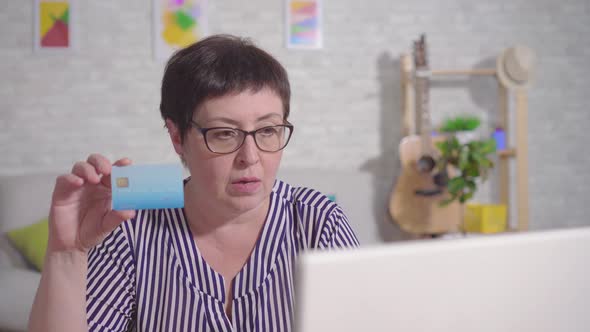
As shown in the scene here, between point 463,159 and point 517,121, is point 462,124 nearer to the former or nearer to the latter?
point 463,159

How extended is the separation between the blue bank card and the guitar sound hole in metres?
2.04

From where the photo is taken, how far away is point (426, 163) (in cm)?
262

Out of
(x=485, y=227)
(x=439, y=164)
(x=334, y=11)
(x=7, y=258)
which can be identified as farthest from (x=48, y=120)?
(x=485, y=227)

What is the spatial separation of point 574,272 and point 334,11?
8.91ft

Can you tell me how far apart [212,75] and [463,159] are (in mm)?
1833

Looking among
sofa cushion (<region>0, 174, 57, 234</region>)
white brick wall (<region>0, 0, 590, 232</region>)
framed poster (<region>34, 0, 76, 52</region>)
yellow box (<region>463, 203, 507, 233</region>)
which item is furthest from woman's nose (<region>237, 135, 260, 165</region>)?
framed poster (<region>34, 0, 76, 52</region>)

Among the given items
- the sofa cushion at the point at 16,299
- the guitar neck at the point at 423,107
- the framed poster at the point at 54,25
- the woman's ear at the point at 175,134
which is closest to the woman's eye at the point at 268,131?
the woman's ear at the point at 175,134

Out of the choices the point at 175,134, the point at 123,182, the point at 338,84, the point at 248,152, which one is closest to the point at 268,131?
the point at 248,152

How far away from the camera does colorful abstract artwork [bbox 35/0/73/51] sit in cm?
273

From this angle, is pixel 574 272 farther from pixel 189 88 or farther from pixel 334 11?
pixel 334 11

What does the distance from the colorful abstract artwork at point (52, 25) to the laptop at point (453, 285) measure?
2.80m

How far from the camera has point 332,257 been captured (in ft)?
1.15

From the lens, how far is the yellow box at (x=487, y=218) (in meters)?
2.70

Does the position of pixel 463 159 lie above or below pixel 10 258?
above
